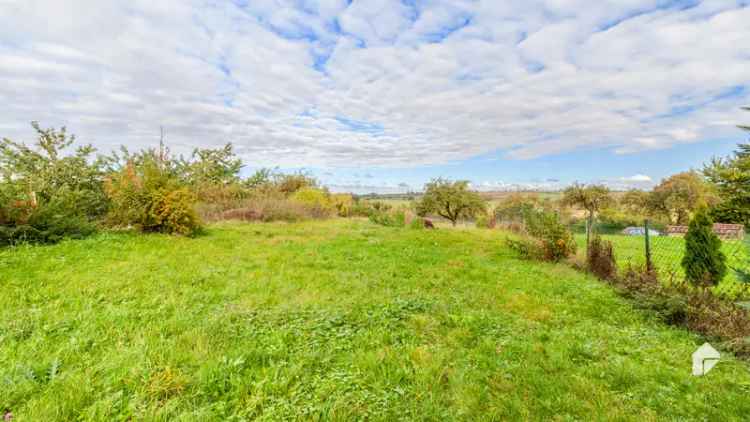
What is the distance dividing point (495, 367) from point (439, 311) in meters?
1.20

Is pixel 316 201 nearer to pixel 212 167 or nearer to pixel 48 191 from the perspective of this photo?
pixel 212 167

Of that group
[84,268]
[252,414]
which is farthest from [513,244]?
[84,268]

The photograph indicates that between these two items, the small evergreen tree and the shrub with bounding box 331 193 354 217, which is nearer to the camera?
the small evergreen tree

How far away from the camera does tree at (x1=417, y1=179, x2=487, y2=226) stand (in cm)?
1952

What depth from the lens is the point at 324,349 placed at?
275 centimetres

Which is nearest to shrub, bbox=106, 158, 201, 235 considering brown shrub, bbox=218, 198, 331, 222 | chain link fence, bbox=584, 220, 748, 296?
A: brown shrub, bbox=218, 198, 331, 222

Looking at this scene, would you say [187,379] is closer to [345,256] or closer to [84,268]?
[84,268]

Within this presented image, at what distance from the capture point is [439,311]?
12.5 feet

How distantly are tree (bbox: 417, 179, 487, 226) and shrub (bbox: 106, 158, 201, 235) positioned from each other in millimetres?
14749

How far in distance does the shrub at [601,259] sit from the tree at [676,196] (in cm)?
2306

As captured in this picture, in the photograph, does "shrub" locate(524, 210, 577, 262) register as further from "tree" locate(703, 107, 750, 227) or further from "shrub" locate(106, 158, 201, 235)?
"shrub" locate(106, 158, 201, 235)

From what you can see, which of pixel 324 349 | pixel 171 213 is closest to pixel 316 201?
pixel 171 213

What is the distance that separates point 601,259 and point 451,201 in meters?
13.6

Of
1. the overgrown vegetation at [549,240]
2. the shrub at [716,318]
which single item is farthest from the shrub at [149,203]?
the shrub at [716,318]
